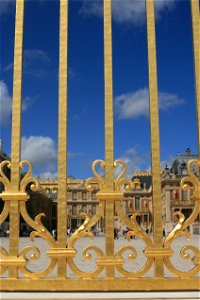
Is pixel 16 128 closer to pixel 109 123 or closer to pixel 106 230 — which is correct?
pixel 109 123

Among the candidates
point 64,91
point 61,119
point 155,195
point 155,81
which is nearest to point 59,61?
point 64,91

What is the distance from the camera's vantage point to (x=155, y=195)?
429 cm

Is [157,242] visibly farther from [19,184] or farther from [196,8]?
[196,8]

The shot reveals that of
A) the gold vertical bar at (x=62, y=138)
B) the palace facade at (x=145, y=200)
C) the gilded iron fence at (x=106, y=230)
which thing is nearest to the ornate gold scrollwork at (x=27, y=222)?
the gilded iron fence at (x=106, y=230)

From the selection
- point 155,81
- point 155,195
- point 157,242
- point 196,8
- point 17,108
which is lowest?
point 157,242

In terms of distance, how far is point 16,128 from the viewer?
14.6 ft

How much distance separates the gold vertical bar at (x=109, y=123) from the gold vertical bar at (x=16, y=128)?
3.04 ft

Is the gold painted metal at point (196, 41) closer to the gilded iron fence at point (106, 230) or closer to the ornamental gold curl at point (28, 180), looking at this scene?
the gilded iron fence at point (106, 230)

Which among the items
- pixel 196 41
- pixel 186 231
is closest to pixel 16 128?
pixel 186 231

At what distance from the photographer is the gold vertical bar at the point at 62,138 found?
14.0 ft

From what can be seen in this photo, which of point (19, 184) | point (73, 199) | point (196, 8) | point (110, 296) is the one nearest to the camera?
point (110, 296)

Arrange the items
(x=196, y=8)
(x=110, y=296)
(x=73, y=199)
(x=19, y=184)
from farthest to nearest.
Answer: (x=73, y=199), (x=196, y=8), (x=19, y=184), (x=110, y=296)

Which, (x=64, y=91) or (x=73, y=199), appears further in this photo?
(x=73, y=199)

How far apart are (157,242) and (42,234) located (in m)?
1.17
